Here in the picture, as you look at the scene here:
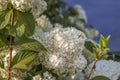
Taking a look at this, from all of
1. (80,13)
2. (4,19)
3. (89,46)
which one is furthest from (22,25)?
(80,13)

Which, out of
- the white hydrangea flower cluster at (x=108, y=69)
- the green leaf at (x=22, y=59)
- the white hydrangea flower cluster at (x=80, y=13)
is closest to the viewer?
the green leaf at (x=22, y=59)

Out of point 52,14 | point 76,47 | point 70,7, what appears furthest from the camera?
point 70,7

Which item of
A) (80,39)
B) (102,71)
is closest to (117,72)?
(102,71)

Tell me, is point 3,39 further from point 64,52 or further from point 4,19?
point 64,52

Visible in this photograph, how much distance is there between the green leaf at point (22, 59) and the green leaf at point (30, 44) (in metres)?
0.03

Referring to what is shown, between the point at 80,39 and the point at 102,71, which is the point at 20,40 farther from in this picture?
the point at 102,71

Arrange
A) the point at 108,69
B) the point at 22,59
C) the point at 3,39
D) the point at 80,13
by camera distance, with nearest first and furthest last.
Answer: the point at 22,59
the point at 3,39
the point at 108,69
the point at 80,13

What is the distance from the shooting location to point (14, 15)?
84.2 inches

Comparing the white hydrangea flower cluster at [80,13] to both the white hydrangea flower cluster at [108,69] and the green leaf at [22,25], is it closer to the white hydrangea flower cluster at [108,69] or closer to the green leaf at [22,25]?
the white hydrangea flower cluster at [108,69]

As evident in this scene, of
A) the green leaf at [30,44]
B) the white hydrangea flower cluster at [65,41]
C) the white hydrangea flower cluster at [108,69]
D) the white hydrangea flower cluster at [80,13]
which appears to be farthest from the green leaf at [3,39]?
the white hydrangea flower cluster at [80,13]

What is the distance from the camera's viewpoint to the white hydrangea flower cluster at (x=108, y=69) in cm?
237

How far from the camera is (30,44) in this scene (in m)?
2.12

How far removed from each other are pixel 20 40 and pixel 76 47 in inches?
9.4

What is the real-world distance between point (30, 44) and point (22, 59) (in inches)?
3.0
